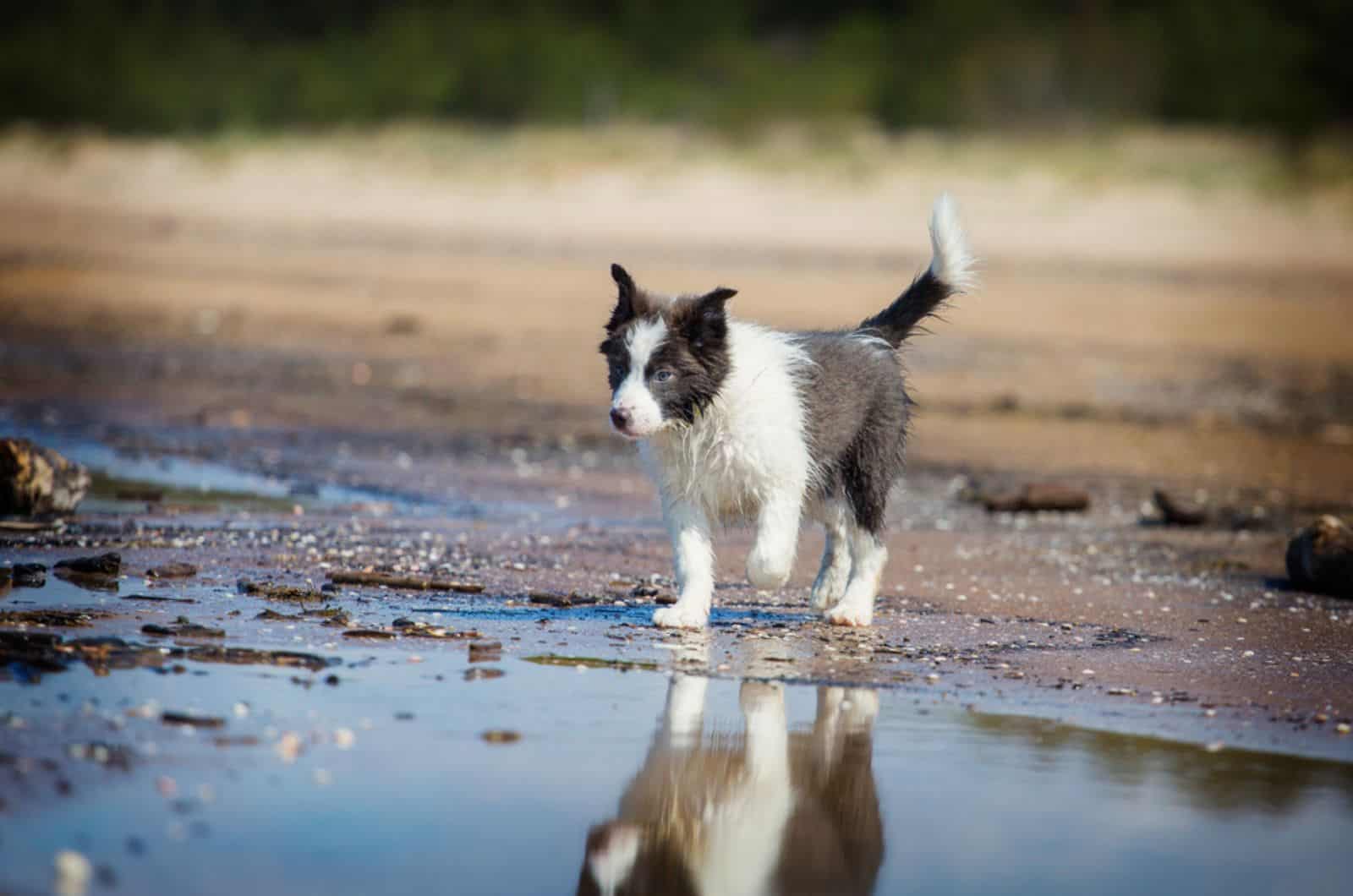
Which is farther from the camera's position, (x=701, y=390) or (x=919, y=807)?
(x=701, y=390)

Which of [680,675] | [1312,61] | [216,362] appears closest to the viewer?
[680,675]

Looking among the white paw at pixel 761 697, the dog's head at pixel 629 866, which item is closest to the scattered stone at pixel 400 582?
the white paw at pixel 761 697

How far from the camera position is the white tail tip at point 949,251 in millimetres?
8537

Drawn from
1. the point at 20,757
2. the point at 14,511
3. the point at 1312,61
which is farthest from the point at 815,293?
the point at 1312,61

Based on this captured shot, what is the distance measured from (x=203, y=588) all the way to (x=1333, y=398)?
1360 cm

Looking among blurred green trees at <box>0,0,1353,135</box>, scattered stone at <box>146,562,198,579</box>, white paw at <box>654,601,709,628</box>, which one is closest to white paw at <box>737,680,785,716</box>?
white paw at <box>654,601,709,628</box>

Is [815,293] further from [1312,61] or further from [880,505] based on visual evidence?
[1312,61]

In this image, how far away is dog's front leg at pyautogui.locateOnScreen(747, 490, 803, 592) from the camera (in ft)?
25.0

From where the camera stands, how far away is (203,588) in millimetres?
7930

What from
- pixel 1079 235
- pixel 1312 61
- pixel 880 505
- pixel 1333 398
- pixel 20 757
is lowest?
pixel 20 757

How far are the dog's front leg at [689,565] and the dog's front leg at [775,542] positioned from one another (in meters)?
0.18

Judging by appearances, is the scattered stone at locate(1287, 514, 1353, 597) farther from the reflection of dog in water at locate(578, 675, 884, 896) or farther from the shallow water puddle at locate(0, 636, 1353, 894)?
the reflection of dog in water at locate(578, 675, 884, 896)

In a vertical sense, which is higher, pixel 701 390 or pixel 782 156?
pixel 782 156

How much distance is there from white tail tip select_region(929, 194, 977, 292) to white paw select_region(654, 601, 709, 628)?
1987 mm
